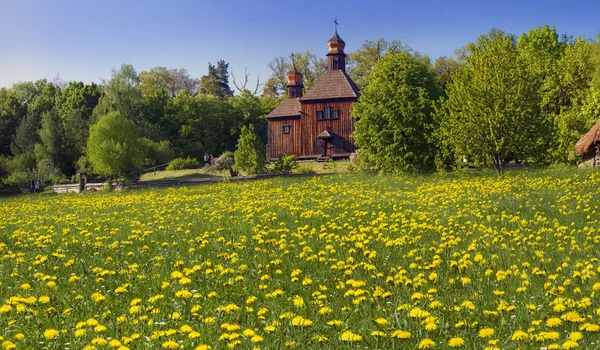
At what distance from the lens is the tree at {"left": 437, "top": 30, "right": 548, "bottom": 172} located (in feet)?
76.5

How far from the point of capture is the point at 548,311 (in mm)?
5652

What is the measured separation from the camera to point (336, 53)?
5734cm

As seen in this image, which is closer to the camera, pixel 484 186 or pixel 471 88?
pixel 484 186

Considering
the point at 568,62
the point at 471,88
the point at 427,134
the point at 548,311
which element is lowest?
the point at 548,311

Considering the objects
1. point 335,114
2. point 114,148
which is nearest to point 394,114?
point 114,148

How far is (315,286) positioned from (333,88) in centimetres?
4993

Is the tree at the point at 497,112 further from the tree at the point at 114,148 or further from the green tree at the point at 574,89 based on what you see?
the tree at the point at 114,148

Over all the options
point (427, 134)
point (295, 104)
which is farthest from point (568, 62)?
point (295, 104)

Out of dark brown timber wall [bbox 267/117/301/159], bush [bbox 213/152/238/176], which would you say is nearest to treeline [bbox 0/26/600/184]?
bush [bbox 213/152/238/176]

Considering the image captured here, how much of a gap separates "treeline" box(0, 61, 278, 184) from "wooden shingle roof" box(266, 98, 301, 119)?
131 inches

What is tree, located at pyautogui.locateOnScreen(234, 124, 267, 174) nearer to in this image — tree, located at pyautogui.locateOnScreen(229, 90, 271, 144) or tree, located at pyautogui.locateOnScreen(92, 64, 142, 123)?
tree, located at pyautogui.locateOnScreen(92, 64, 142, 123)

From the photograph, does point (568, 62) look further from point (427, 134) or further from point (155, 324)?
point (155, 324)

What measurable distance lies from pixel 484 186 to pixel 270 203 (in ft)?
24.1

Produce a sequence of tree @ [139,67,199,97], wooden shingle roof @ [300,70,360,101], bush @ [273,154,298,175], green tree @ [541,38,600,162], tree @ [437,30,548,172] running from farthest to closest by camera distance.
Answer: tree @ [139,67,199,97]
wooden shingle roof @ [300,70,360,101]
bush @ [273,154,298,175]
green tree @ [541,38,600,162]
tree @ [437,30,548,172]
